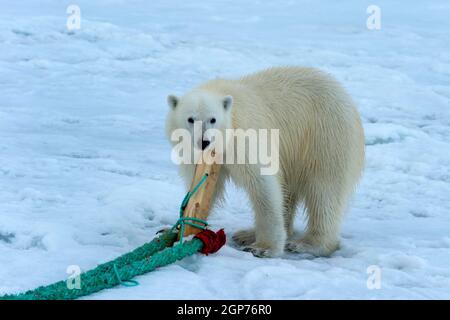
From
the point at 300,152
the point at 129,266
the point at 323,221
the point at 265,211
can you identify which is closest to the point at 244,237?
the point at 265,211

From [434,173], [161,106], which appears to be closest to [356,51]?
[161,106]

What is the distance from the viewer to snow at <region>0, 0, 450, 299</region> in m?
3.40

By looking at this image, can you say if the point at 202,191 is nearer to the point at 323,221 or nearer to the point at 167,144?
the point at 323,221

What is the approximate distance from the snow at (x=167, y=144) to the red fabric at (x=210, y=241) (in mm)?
50

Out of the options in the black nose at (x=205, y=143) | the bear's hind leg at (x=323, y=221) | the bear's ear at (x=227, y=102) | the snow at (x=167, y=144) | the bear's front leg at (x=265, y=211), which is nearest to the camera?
the snow at (x=167, y=144)

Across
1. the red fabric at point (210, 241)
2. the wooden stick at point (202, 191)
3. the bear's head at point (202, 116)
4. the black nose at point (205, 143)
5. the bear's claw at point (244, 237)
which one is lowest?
the bear's claw at point (244, 237)

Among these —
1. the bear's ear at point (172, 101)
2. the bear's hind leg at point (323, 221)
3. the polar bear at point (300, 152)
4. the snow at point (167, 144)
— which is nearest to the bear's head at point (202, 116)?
the bear's ear at point (172, 101)

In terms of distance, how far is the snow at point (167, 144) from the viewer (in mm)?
3396

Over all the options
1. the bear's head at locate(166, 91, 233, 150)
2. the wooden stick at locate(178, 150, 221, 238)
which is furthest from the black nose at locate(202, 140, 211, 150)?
the wooden stick at locate(178, 150, 221, 238)

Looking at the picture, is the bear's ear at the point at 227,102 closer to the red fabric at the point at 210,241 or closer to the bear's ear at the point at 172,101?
the bear's ear at the point at 172,101

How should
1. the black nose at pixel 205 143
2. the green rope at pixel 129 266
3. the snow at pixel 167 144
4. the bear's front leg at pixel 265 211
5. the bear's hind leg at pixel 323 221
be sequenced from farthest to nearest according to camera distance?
the bear's hind leg at pixel 323 221
the bear's front leg at pixel 265 211
the black nose at pixel 205 143
the snow at pixel 167 144
the green rope at pixel 129 266

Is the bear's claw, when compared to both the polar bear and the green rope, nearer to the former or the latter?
the polar bear

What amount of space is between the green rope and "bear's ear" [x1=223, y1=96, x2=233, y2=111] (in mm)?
383

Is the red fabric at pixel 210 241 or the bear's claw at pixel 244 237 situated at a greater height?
the red fabric at pixel 210 241
